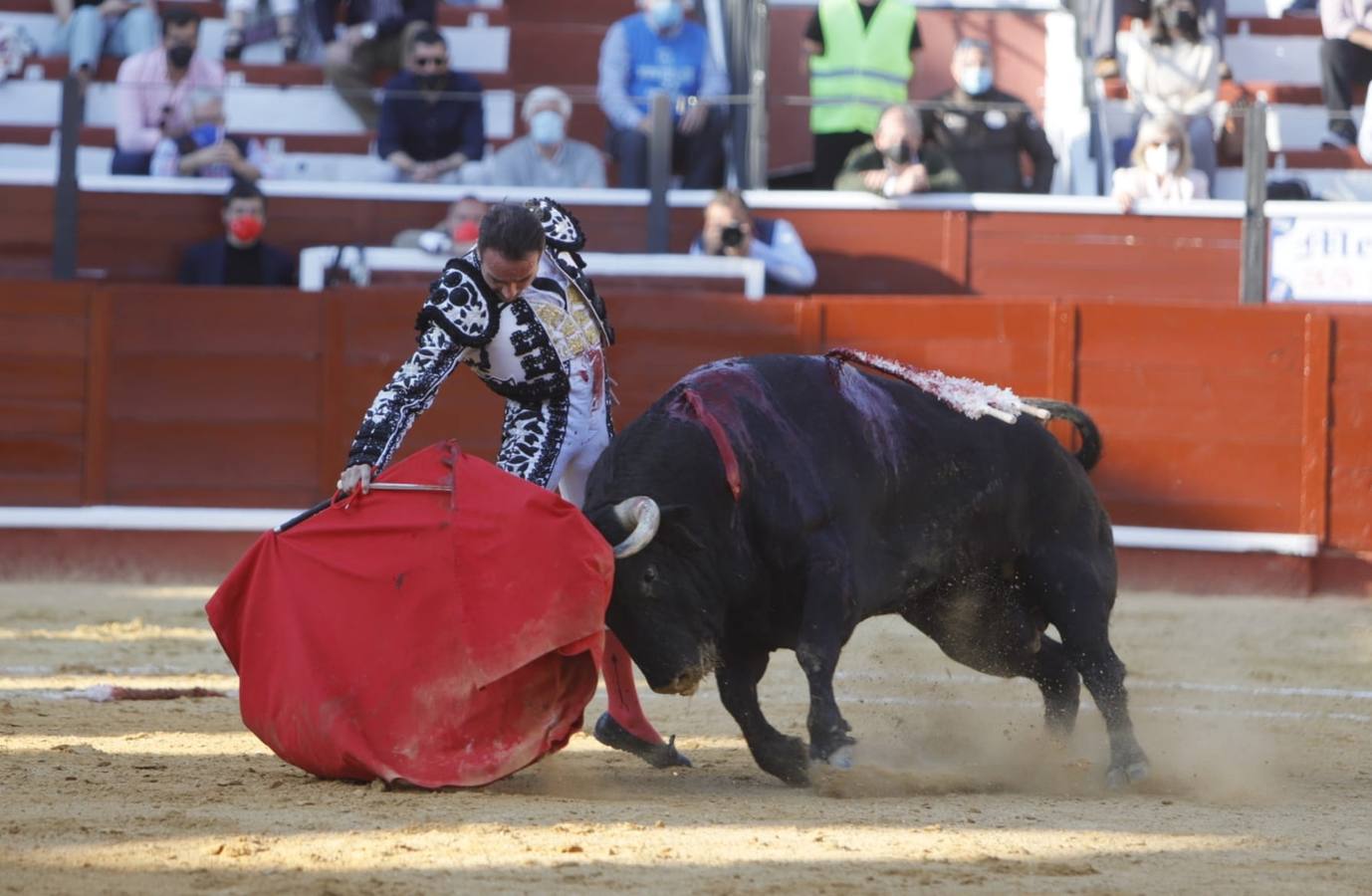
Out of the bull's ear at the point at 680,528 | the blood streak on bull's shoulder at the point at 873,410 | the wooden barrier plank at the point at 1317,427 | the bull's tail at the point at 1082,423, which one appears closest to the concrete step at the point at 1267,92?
the wooden barrier plank at the point at 1317,427

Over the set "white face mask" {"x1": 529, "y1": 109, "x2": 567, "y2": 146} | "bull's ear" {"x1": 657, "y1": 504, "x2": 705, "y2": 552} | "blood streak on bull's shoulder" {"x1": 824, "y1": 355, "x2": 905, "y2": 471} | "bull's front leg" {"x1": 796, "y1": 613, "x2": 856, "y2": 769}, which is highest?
"white face mask" {"x1": 529, "y1": 109, "x2": 567, "y2": 146}

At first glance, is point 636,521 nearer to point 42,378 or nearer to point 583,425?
point 583,425

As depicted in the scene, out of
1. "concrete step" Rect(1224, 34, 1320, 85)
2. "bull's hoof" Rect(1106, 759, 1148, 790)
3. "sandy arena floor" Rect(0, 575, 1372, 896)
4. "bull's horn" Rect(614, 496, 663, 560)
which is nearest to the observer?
"sandy arena floor" Rect(0, 575, 1372, 896)

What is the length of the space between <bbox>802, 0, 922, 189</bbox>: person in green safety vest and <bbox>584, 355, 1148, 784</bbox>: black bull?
451 centimetres

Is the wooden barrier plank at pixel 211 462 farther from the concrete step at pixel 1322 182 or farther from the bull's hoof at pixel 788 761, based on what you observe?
the bull's hoof at pixel 788 761

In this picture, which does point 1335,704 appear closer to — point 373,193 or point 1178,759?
point 1178,759

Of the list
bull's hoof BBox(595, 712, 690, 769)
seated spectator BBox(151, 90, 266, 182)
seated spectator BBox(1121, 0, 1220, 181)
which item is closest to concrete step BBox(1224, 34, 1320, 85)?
seated spectator BBox(1121, 0, 1220, 181)

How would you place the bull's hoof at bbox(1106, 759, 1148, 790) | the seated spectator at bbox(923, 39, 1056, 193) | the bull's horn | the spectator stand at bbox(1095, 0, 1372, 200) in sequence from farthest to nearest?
the spectator stand at bbox(1095, 0, 1372, 200), the seated spectator at bbox(923, 39, 1056, 193), the bull's hoof at bbox(1106, 759, 1148, 790), the bull's horn

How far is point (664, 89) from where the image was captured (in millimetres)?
8672

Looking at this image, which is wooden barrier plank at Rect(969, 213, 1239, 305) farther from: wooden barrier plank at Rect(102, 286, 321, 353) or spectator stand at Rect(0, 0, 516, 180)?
wooden barrier plank at Rect(102, 286, 321, 353)

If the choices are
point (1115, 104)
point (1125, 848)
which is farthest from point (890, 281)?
point (1125, 848)

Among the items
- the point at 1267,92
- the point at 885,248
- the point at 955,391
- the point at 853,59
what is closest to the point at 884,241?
the point at 885,248

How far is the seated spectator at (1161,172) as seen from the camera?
8.51 meters

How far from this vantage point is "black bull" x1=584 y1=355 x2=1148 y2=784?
3.85m
